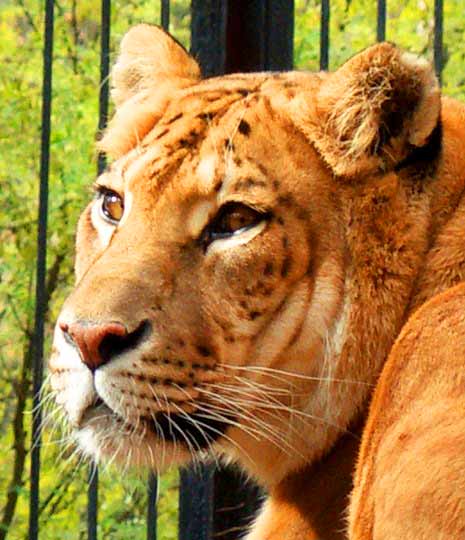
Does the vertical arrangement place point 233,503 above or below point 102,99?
below

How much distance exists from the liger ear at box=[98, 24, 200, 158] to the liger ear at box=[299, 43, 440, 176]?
0.55 m

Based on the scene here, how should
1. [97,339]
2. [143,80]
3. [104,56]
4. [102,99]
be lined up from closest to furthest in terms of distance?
[97,339] → [143,80] → [104,56] → [102,99]

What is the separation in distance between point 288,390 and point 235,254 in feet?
1.15

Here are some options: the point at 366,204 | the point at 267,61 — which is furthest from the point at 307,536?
the point at 267,61

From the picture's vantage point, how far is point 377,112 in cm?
350

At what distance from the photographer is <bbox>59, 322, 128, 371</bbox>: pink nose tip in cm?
318

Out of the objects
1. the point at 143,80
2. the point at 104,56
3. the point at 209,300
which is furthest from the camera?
the point at 104,56

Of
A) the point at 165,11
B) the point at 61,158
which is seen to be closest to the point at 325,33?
the point at 165,11

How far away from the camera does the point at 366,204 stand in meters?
3.46

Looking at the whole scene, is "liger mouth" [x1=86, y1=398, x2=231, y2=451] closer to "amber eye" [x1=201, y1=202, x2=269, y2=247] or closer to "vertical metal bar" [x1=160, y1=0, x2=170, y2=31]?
"amber eye" [x1=201, y1=202, x2=269, y2=247]

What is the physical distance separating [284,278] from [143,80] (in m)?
1.03

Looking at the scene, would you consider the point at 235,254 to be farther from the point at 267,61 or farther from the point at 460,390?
the point at 267,61

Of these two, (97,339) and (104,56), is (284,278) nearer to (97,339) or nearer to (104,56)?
(97,339)

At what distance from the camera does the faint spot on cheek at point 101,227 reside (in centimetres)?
372
